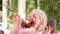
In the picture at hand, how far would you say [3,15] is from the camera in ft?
7.29

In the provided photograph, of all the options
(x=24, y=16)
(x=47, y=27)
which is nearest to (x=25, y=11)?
(x=24, y=16)

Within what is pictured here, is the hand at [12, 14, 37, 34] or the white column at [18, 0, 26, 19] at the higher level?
the white column at [18, 0, 26, 19]

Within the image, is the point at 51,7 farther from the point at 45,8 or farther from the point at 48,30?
the point at 48,30

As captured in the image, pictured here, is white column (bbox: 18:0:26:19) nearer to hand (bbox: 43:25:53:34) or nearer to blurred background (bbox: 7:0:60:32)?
blurred background (bbox: 7:0:60:32)

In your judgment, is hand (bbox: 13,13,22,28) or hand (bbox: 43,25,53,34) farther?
hand (bbox: 43,25,53,34)

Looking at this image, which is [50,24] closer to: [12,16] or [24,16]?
[24,16]

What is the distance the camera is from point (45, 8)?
2.26 metres

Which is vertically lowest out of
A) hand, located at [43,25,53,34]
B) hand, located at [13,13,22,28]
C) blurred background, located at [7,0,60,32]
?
hand, located at [43,25,53,34]

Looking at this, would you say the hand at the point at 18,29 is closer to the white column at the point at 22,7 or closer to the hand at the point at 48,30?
the white column at the point at 22,7

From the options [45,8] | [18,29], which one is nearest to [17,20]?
[18,29]

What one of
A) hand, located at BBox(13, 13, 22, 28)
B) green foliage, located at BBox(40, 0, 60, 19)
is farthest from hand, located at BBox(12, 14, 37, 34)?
green foliage, located at BBox(40, 0, 60, 19)

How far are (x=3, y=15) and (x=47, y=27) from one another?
620 mm

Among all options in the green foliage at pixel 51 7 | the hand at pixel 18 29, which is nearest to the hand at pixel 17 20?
the hand at pixel 18 29

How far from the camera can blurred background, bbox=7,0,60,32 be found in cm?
223
